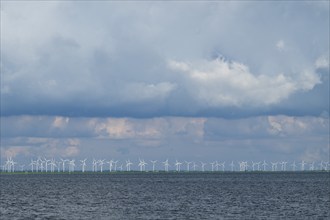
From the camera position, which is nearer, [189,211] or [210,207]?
[189,211]

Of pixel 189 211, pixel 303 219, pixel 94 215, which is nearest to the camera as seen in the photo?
pixel 303 219

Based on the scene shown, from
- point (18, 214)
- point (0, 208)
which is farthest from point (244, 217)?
point (0, 208)

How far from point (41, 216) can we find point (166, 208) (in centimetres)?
2665

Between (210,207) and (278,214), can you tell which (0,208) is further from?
(278,214)

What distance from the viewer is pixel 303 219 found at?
97562 millimetres

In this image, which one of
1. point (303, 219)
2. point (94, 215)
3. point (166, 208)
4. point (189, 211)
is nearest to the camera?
point (303, 219)

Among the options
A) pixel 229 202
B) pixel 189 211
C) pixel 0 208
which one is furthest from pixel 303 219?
pixel 0 208

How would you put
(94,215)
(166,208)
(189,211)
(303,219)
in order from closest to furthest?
(303,219) < (94,215) < (189,211) < (166,208)

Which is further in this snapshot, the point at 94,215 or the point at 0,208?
the point at 0,208

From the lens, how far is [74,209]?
117062 millimetres

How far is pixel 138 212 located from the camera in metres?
110

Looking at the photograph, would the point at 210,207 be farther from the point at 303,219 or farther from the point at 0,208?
the point at 0,208

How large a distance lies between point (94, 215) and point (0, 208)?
2540 centimetres

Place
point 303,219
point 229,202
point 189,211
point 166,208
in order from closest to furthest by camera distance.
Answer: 1. point 303,219
2. point 189,211
3. point 166,208
4. point 229,202
